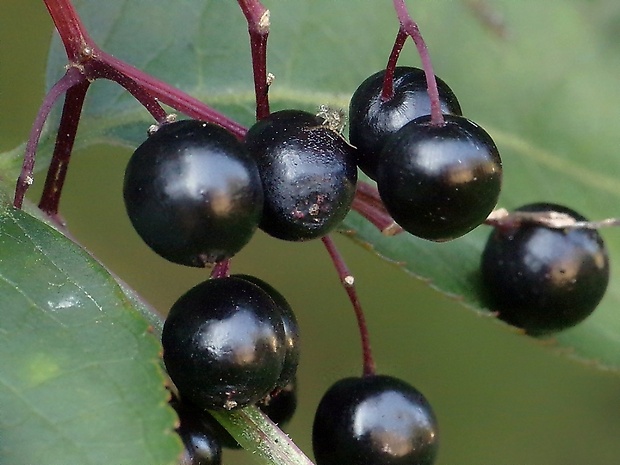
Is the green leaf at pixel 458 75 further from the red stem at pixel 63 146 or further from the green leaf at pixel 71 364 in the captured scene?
the green leaf at pixel 71 364

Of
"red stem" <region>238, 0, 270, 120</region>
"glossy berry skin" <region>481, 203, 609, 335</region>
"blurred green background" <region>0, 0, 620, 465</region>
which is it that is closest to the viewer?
"red stem" <region>238, 0, 270, 120</region>

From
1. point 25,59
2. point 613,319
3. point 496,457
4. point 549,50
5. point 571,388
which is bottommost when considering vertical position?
point 496,457

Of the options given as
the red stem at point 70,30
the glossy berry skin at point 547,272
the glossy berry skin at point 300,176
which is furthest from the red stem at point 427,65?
the glossy berry skin at point 547,272

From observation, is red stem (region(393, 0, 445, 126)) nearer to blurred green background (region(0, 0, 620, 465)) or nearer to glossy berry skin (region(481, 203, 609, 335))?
glossy berry skin (region(481, 203, 609, 335))

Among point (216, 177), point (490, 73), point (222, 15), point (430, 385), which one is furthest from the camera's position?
point (430, 385)

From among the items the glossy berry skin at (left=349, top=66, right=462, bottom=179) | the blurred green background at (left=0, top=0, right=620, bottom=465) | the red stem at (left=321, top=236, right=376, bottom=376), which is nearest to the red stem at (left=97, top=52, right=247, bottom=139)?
the glossy berry skin at (left=349, top=66, right=462, bottom=179)

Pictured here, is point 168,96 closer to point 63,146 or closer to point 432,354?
point 63,146

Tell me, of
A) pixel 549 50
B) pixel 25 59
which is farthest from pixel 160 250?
pixel 25 59

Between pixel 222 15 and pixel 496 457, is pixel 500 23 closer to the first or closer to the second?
pixel 222 15
